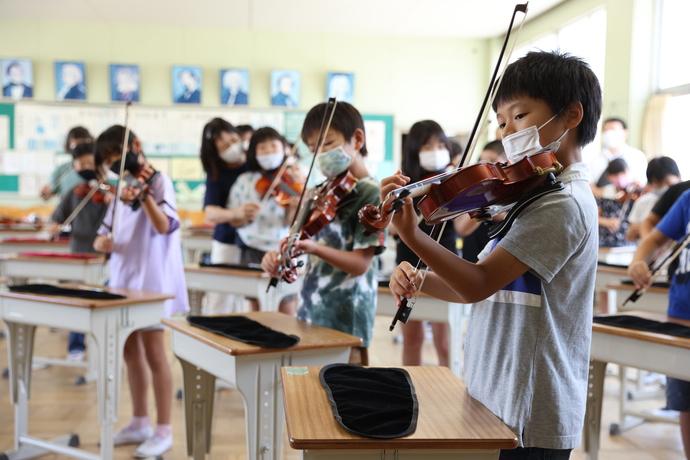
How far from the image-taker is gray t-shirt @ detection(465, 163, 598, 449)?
3.24 ft

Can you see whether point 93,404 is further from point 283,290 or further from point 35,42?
point 35,42

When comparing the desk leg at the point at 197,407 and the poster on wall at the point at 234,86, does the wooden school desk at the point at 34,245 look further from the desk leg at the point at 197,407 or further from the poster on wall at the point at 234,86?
the poster on wall at the point at 234,86

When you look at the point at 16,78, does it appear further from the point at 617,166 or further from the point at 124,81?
the point at 617,166

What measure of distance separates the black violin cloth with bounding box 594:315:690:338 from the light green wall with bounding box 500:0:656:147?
14.1 ft

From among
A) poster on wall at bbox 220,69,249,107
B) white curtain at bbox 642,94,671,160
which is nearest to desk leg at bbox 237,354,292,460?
white curtain at bbox 642,94,671,160

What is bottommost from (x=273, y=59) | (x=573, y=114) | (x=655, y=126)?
(x=573, y=114)

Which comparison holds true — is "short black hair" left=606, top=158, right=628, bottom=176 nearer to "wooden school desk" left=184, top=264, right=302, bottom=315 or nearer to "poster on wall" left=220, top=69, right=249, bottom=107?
"wooden school desk" left=184, top=264, right=302, bottom=315

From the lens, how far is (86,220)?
12.3 feet

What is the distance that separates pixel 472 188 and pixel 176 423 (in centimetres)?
231

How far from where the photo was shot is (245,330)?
1.72 meters

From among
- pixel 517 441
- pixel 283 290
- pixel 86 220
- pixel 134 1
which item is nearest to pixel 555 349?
pixel 517 441

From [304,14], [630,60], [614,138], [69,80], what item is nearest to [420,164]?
[614,138]

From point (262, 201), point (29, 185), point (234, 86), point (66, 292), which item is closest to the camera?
point (66, 292)

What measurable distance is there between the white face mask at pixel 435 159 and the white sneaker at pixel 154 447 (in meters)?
1.60
